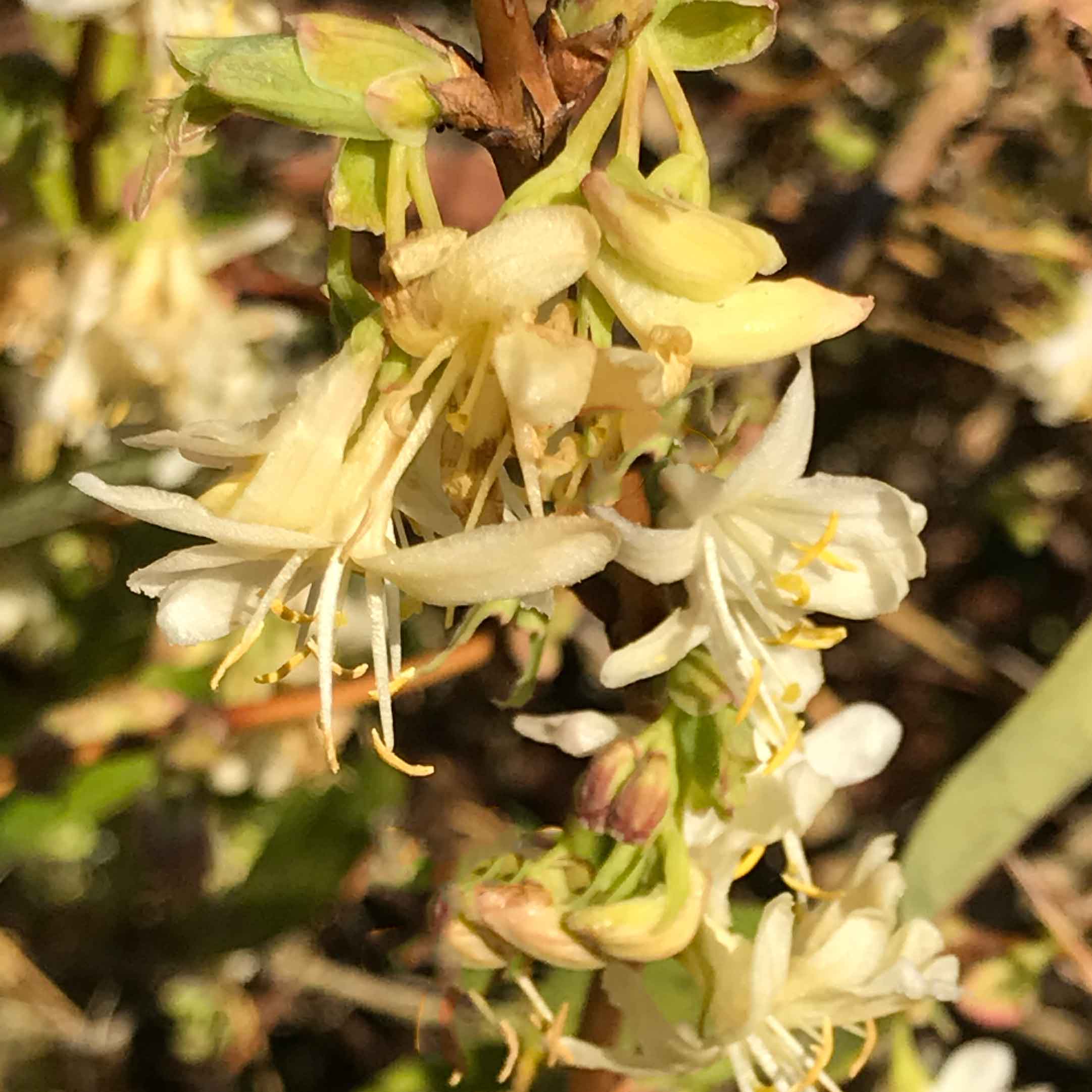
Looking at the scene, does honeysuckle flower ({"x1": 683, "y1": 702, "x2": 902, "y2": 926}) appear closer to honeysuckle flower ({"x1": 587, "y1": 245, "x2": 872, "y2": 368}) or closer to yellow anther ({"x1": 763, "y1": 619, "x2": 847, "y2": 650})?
yellow anther ({"x1": 763, "y1": 619, "x2": 847, "y2": 650})

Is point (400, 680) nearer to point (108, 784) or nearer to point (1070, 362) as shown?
point (108, 784)

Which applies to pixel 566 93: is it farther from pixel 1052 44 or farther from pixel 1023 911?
pixel 1023 911

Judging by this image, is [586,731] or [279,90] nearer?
[279,90]

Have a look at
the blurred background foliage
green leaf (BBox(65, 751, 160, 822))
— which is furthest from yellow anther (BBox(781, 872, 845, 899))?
green leaf (BBox(65, 751, 160, 822))

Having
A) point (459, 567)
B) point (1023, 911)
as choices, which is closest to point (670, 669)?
point (459, 567)

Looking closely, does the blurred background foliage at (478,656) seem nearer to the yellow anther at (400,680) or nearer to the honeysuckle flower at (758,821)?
the honeysuckle flower at (758,821)

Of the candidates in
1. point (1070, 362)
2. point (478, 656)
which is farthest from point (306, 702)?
point (1070, 362)
